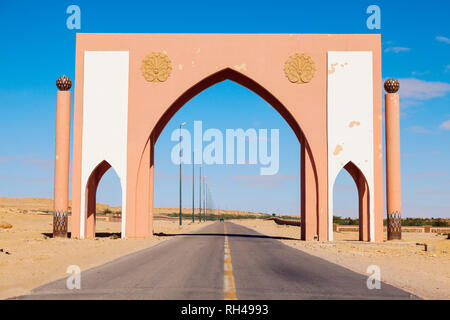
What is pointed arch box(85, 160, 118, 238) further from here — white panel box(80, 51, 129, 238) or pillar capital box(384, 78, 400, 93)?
pillar capital box(384, 78, 400, 93)

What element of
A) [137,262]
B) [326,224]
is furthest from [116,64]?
[137,262]

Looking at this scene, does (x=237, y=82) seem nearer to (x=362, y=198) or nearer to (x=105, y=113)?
(x=105, y=113)

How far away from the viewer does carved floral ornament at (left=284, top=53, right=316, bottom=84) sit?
3080 cm

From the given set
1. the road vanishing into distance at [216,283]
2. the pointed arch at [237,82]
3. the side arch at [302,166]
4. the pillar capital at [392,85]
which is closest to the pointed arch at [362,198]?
the side arch at [302,166]

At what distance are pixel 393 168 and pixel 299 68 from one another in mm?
8189

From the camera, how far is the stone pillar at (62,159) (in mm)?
29203

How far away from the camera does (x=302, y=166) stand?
32.3 meters

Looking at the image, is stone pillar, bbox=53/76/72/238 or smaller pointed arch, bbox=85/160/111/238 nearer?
stone pillar, bbox=53/76/72/238

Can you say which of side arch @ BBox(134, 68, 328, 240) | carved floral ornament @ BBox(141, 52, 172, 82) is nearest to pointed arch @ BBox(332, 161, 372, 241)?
side arch @ BBox(134, 68, 328, 240)

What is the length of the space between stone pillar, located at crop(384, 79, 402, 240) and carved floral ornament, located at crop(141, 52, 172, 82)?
1344 centimetres

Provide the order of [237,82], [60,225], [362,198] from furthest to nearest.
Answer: [237,82]
[362,198]
[60,225]

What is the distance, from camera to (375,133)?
30.0m

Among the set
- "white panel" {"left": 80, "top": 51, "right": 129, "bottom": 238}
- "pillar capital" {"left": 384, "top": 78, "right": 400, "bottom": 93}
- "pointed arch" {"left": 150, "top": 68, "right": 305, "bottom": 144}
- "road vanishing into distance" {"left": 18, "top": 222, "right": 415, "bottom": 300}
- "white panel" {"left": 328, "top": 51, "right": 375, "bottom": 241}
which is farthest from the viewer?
"pointed arch" {"left": 150, "top": 68, "right": 305, "bottom": 144}

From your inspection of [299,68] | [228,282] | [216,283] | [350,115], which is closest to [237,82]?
[299,68]
